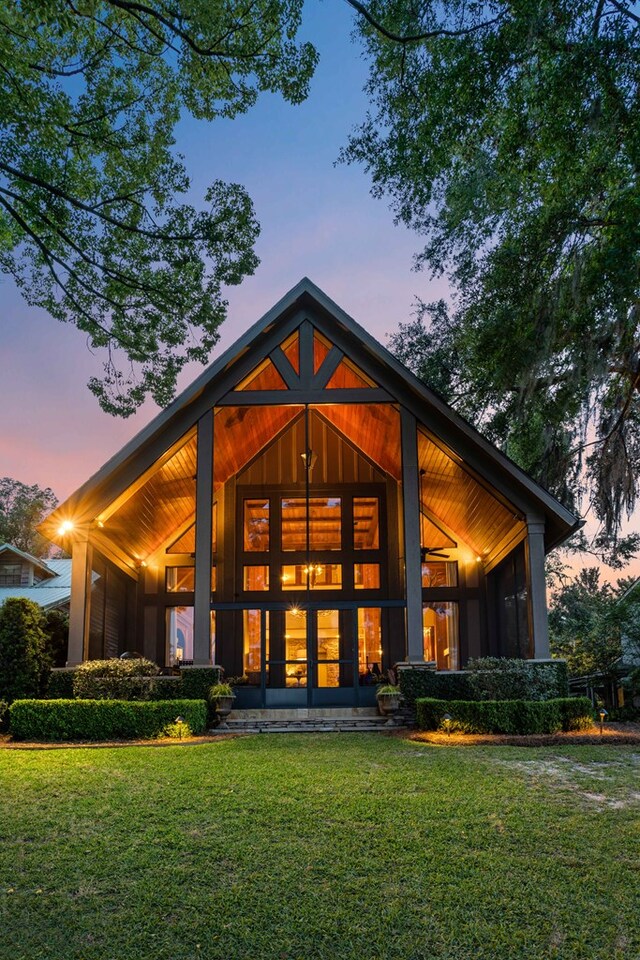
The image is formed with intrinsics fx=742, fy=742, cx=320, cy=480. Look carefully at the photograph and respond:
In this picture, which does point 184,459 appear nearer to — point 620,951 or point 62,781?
point 62,781

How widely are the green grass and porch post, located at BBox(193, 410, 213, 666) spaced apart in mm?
4990

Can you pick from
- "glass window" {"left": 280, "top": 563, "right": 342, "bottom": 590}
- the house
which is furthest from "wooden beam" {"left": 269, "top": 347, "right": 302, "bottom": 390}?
"glass window" {"left": 280, "top": 563, "right": 342, "bottom": 590}

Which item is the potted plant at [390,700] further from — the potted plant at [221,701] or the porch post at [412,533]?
the potted plant at [221,701]

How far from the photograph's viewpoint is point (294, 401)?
14.6 m

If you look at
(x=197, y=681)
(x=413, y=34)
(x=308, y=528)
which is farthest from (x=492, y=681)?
(x=413, y=34)

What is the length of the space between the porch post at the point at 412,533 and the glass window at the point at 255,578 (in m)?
4.67

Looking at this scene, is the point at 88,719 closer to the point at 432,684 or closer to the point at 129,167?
the point at 432,684

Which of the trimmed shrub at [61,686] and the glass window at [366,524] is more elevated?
the glass window at [366,524]

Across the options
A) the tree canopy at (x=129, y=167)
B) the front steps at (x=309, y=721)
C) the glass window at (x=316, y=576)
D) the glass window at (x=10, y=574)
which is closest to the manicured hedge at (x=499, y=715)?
the front steps at (x=309, y=721)

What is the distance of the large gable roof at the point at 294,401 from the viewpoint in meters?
13.9

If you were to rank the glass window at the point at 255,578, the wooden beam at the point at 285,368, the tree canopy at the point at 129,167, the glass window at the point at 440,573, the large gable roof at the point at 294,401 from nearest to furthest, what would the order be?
the tree canopy at the point at 129,167 < the large gable roof at the point at 294,401 < the wooden beam at the point at 285,368 < the glass window at the point at 255,578 < the glass window at the point at 440,573

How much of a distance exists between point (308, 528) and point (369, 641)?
3.61 m

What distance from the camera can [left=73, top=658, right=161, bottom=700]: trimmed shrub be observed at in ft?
41.0

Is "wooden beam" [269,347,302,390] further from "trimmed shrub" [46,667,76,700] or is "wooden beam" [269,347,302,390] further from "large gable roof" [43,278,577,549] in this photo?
"trimmed shrub" [46,667,76,700]
